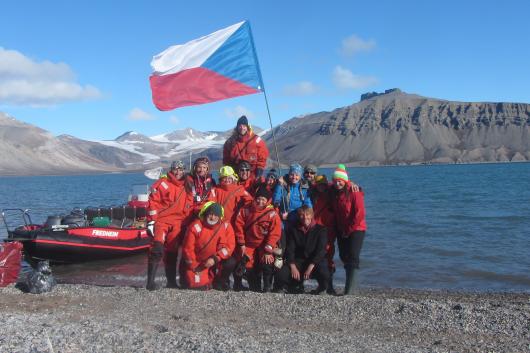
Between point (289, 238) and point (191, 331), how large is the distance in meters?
2.53

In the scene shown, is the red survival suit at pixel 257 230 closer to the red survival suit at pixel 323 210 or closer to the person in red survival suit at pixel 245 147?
the red survival suit at pixel 323 210

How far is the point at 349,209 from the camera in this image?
7.95 meters

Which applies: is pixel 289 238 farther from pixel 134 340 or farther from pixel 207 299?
pixel 134 340

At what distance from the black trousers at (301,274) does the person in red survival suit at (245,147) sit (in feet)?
5.41

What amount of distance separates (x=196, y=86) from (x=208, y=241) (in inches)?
110

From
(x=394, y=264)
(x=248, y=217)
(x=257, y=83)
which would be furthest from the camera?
(x=394, y=264)

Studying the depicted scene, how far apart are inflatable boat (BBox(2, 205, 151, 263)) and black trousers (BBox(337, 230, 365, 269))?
7.24 meters

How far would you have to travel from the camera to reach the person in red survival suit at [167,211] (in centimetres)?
809

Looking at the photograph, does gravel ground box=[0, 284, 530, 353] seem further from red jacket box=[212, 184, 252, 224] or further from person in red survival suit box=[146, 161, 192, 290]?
red jacket box=[212, 184, 252, 224]

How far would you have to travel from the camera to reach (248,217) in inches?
314

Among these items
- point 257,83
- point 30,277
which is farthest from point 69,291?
point 257,83

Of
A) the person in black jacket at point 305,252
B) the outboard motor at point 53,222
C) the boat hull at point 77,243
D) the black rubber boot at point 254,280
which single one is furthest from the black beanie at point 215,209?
the outboard motor at point 53,222

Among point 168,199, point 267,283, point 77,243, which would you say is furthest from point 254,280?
point 77,243

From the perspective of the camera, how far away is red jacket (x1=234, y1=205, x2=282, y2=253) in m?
7.84
